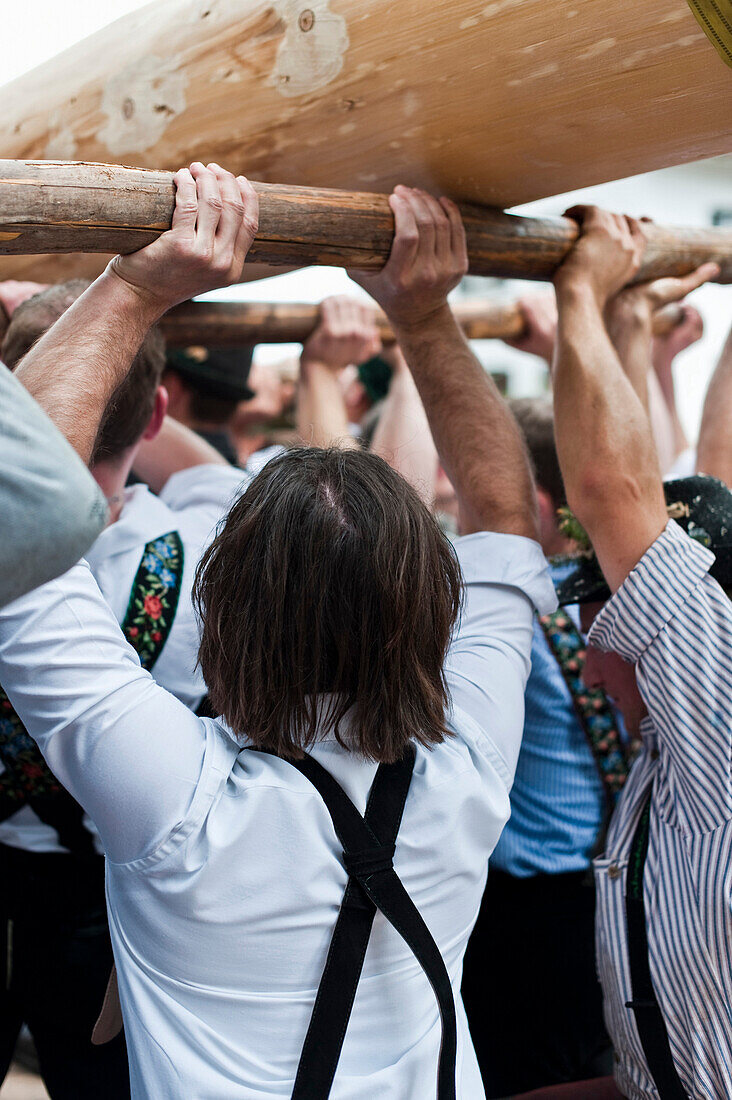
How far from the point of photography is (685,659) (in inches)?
A: 57.6

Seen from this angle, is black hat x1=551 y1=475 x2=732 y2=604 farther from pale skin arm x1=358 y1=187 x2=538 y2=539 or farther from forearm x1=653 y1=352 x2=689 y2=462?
forearm x1=653 y1=352 x2=689 y2=462

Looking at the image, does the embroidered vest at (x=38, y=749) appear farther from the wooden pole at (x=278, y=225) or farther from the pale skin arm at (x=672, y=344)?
the pale skin arm at (x=672, y=344)

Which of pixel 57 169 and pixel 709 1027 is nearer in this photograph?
pixel 57 169

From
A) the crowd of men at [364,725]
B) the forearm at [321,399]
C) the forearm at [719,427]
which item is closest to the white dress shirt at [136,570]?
the crowd of men at [364,725]

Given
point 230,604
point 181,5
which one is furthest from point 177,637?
point 181,5

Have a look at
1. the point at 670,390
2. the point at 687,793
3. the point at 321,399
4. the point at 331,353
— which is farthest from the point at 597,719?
the point at 670,390

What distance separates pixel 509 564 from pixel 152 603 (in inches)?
23.4

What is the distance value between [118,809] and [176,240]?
75cm

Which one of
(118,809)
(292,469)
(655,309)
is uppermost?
(292,469)

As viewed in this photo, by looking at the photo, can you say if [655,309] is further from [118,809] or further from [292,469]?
[118,809]

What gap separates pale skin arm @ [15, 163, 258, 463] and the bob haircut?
0.81 ft

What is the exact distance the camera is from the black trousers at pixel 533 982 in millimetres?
1990

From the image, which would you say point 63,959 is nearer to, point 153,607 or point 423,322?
point 153,607

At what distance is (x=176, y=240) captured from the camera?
1295 millimetres
